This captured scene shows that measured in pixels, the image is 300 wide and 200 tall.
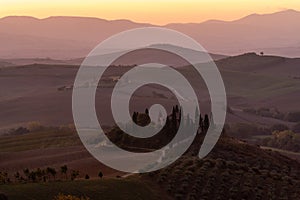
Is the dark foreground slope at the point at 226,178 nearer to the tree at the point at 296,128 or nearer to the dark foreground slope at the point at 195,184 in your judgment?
the dark foreground slope at the point at 195,184

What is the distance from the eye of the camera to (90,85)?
18938 cm

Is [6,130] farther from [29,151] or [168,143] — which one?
[168,143]

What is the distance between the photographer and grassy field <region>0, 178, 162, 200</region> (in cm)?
4531

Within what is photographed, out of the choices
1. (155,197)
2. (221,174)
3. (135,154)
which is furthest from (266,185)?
(135,154)

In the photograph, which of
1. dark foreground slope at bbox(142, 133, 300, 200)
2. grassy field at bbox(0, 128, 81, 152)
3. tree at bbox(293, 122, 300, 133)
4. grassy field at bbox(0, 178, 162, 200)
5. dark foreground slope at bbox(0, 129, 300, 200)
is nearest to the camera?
grassy field at bbox(0, 178, 162, 200)

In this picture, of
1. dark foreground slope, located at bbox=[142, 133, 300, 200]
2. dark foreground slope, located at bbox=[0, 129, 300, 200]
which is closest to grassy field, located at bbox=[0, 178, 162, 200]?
dark foreground slope, located at bbox=[0, 129, 300, 200]

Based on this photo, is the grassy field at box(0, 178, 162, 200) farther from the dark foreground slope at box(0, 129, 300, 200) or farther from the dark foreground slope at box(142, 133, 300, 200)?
the dark foreground slope at box(142, 133, 300, 200)

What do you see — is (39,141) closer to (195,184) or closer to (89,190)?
(195,184)

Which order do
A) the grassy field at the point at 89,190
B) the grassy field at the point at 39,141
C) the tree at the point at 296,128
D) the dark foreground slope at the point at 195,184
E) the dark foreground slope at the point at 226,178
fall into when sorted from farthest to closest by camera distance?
1. the tree at the point at 296,128
2. the grassy field at the point at 39,141
3. the dark foreground slope at the point at 226,178
4. the dark foreground slope at the point at 195,184
5. the grassy field at the point at 89,190

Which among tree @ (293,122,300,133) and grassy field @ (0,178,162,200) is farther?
tree @ (293,122,300,133)

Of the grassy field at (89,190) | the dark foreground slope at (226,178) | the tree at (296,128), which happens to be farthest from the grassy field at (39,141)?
the tree at (296,128)

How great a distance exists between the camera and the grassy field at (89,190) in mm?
45312

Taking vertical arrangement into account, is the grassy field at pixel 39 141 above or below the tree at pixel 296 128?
above

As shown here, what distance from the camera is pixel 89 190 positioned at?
1916 inches
